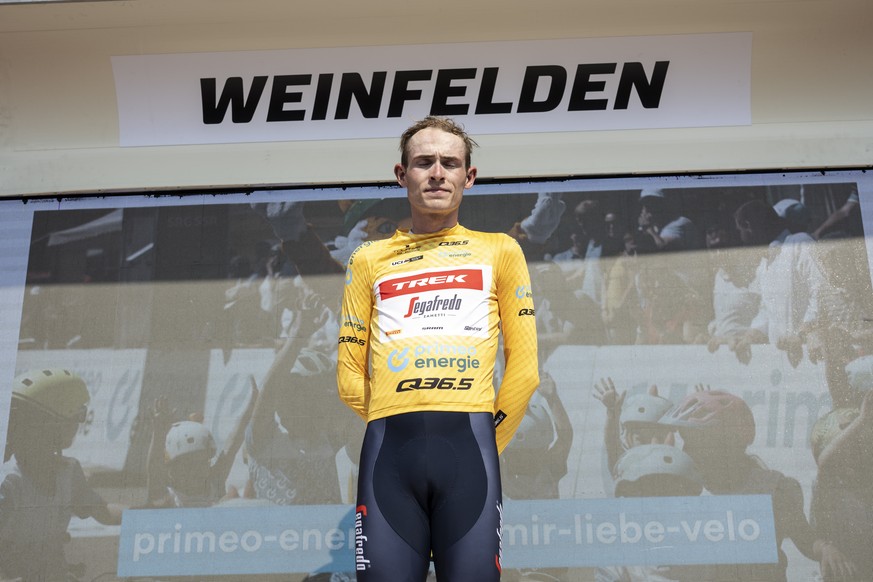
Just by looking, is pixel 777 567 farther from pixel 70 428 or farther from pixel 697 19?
pixel 70 428

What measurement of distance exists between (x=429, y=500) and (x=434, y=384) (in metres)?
0.33

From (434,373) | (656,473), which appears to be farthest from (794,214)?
(434,373)

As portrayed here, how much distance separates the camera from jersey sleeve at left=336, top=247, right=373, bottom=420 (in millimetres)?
2576

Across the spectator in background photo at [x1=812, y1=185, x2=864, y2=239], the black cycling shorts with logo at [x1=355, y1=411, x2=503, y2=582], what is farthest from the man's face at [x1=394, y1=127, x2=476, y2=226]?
the spectator in background photo at [x1=812, y1=185, x2=864, y2=239]

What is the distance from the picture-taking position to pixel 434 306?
8.37 feet

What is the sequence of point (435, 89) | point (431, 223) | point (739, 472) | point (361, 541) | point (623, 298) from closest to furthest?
point (361, 541) → point (431, 223) → point (739, 472) → point (623, 298) → point (435, 89)

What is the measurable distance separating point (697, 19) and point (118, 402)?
401cm

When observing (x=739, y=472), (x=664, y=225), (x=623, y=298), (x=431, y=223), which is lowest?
(x=739, y=472)

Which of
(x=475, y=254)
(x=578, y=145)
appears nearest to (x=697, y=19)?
(x=578, y=145)

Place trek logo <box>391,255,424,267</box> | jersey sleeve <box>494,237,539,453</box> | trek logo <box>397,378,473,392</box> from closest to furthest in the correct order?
trek logo <box>397,378,473,392</box>, jersey sleeve <box>494,237,539,453</box>, trek logo <box>391,255,424,267</box>

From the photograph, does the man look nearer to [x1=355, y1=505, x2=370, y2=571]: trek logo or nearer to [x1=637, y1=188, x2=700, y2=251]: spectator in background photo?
[x1=355, y1=505, x2=370, y2=571]: trek logo

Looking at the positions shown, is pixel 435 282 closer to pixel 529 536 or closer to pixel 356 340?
pixel 356 340

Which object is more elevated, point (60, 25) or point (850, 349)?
point (60, 25)

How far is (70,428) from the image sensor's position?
4621 mm
